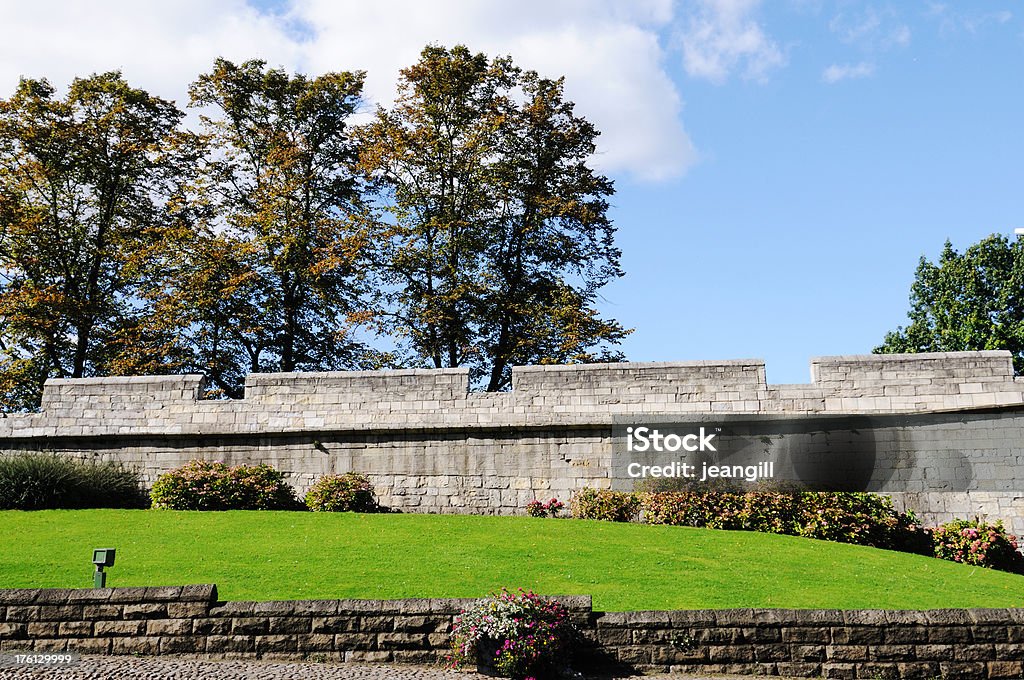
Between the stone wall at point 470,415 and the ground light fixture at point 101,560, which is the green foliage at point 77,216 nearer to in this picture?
the stone wall at point 470,415

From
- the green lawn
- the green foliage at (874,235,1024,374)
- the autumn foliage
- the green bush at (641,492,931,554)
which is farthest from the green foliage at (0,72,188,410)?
the green foliage at (874,235,1024,374)

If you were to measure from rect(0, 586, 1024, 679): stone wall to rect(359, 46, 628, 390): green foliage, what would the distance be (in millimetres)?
15881

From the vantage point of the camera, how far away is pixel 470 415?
53.0ft

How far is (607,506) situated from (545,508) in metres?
1.12

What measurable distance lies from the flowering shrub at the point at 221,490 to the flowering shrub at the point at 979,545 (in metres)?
10.8

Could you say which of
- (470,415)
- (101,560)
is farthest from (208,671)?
(470,415)

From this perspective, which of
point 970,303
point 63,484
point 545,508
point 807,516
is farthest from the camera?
point 970,303

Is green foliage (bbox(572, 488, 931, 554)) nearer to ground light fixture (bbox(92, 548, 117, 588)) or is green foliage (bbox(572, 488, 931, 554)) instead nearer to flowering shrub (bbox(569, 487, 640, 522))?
flowering shrub (bbox(569, 487, 640, 522))

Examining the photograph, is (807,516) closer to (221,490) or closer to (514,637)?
(514,637)

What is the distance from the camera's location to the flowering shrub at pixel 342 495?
15523 millimetres

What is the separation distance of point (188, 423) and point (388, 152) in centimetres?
1123

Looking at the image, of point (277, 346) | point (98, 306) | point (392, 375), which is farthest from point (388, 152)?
point (392, 375)

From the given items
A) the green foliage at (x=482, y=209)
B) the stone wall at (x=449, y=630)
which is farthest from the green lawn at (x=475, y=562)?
the green foliage at (x=482, y=209)

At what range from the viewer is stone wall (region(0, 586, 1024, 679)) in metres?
8.17
